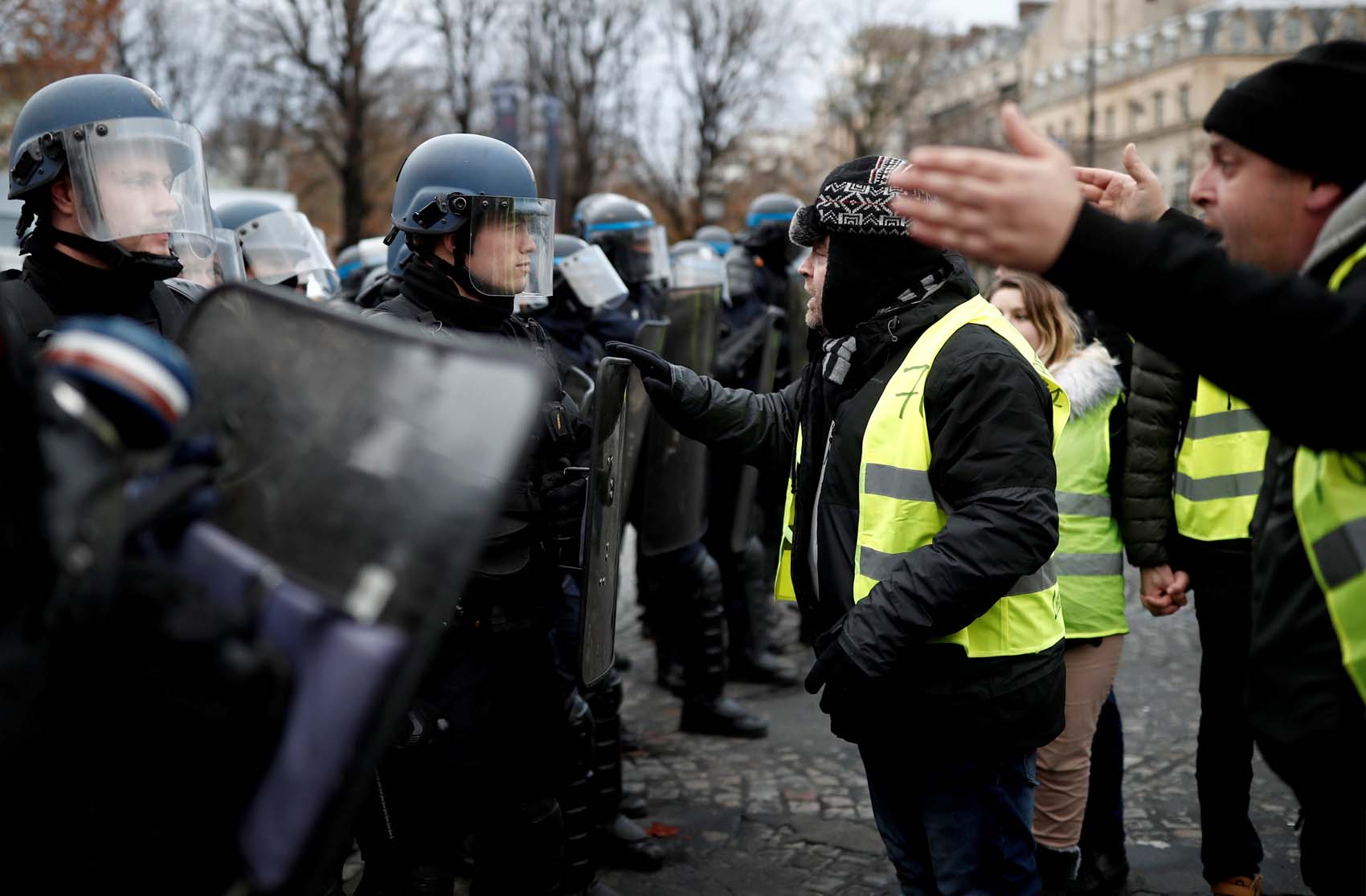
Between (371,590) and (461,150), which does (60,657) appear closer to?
(371,590)

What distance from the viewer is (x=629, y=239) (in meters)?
5.97

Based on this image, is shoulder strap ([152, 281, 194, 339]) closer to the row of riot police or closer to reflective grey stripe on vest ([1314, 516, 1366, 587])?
the row of riot police

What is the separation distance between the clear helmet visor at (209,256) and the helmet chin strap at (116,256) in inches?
2.5

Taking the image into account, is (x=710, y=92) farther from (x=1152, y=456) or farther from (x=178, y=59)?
(x=1152, y=456)

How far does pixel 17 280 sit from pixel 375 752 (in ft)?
6.08

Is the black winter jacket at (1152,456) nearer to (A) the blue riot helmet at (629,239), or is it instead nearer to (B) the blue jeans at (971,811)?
(B) the blue jeans at (971,811)

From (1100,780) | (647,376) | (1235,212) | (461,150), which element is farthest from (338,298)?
(1235,212)

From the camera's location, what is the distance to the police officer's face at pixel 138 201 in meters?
2.57

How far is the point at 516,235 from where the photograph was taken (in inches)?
125

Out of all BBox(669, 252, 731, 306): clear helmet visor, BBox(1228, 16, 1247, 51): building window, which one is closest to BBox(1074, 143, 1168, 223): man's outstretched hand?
BBox(669, 252, 731, 306): clear helmet visor

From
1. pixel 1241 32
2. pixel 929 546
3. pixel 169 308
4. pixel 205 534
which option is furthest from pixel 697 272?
pixel 1241 32

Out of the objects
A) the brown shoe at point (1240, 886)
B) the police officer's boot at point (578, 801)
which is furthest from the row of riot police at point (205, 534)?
the brown shoe at point (1240, 886)

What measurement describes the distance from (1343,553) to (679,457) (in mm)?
3190

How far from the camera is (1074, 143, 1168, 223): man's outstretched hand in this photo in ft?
8.97
